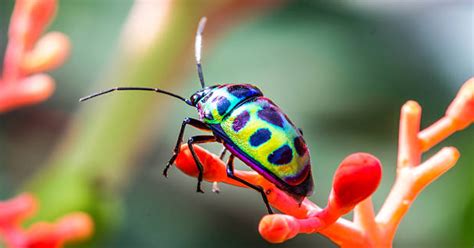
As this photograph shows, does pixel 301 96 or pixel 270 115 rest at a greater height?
pixel 301 96

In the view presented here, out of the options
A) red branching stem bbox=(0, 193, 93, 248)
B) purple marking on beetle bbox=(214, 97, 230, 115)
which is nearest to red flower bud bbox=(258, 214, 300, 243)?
purple marking on beetle bbox=(214, 97, 230, 115)

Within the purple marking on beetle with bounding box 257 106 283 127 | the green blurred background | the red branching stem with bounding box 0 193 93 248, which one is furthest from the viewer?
the green blurred background

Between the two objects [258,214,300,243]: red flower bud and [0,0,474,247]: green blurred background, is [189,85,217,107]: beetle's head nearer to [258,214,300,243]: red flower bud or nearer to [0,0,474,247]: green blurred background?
[258,214,300,243]: red flower bud

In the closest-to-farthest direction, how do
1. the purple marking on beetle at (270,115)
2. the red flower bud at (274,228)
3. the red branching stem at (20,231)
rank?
1. the red flower bud at (274,228)
2. the purple marking on beetle at (270,115)
3. the red branching stem at (20,231)

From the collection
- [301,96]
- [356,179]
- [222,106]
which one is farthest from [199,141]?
[301,96]

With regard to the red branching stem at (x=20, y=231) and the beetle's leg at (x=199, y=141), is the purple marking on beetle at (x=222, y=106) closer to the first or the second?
the beetle's leg at (x=199, y=141)

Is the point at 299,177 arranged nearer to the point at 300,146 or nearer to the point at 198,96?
the point at 300,146

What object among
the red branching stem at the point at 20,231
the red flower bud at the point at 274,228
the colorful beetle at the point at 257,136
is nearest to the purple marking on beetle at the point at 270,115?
the colorful beetle at the point at 257,136
